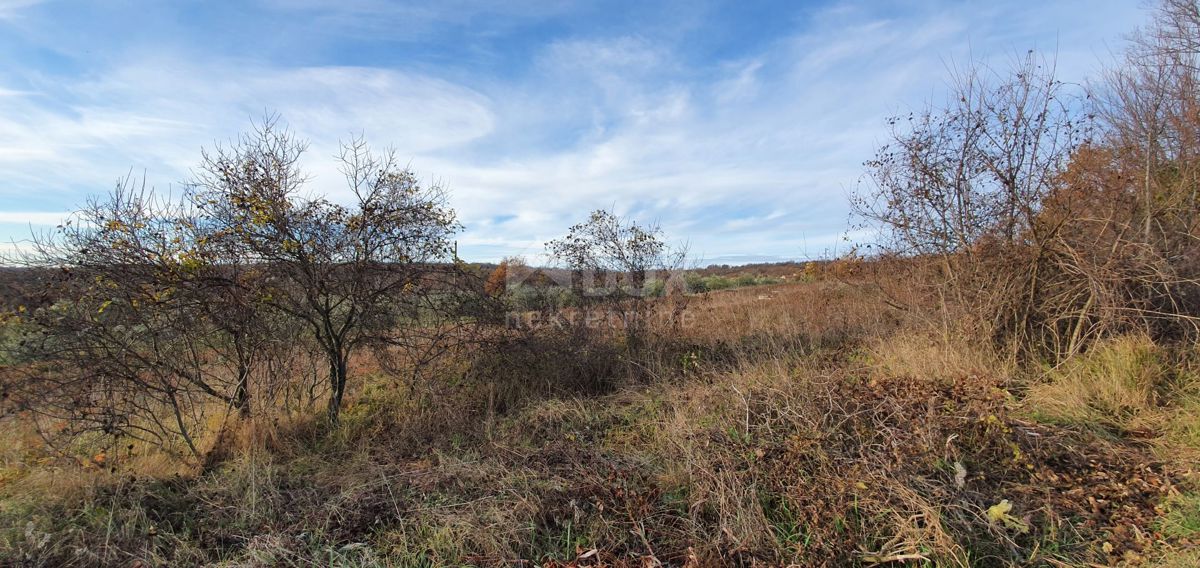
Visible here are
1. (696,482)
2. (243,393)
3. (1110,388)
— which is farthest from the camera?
(243,393)

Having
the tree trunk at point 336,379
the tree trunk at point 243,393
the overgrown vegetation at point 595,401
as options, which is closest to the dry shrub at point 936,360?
the overgrown vegetation at point 595,401

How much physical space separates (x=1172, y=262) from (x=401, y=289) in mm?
8225

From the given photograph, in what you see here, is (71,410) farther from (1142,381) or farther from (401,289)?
(1142,381)

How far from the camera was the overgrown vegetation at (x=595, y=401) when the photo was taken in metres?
3.10

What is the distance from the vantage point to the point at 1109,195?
5543mm

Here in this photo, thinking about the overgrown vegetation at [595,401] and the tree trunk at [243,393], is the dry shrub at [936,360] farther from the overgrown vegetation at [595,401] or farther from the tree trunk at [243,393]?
the tree trunk at [243,393]

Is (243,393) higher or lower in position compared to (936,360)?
lower

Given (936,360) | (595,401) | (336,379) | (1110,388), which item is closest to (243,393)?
(336,379)

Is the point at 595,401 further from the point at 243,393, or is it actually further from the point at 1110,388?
the point at 1110,388

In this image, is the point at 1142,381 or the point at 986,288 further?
the point at 986,288

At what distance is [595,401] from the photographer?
19.2ft

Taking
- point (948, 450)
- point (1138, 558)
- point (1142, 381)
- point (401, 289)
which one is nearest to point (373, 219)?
point (401, 289)

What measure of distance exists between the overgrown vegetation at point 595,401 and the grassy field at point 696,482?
0.07ft

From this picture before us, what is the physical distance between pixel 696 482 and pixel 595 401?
8.19 feet
